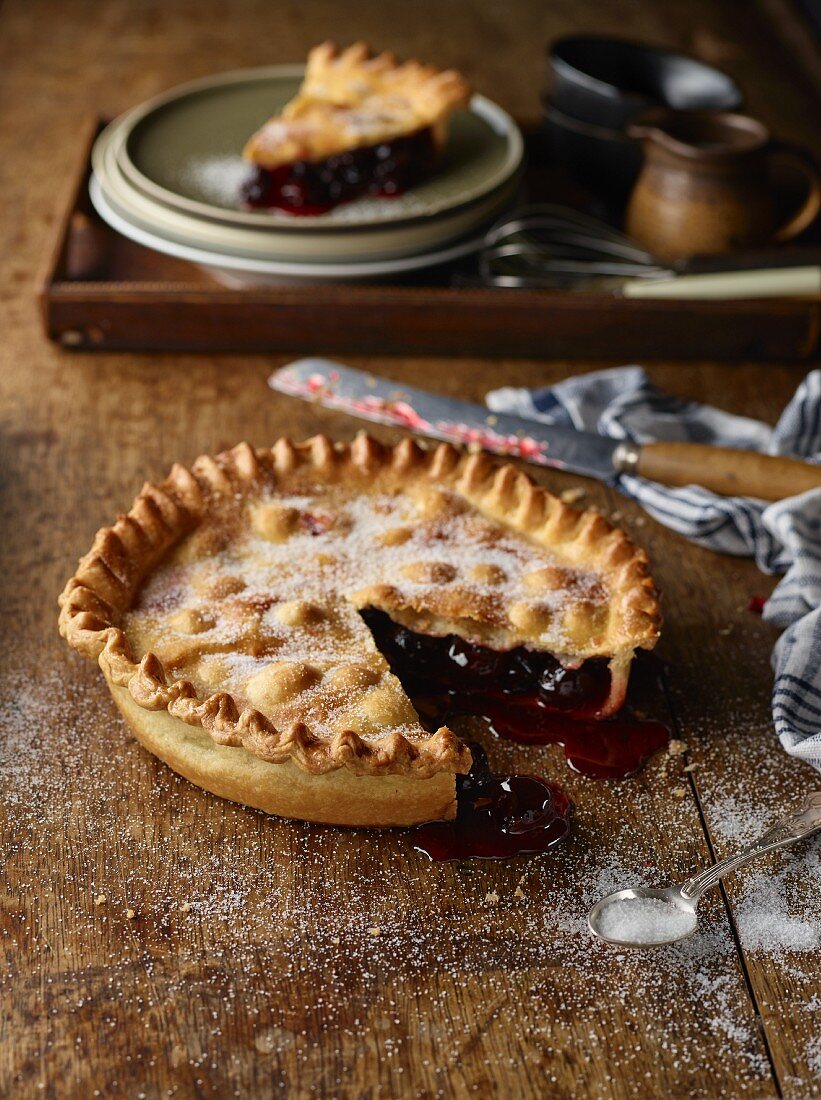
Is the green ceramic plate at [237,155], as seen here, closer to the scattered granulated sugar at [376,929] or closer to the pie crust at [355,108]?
the pie crust at [355,108]

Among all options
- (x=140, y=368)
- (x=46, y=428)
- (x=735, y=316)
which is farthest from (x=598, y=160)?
(x=46, y=428)

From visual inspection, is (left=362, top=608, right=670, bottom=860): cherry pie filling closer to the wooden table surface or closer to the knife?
the wooden table surface

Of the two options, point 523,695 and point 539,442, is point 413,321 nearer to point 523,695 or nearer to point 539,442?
point 539,442

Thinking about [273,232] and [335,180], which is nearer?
[273,232]

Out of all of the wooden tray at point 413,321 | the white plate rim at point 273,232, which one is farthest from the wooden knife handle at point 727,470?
the white plate rim at point 273,232

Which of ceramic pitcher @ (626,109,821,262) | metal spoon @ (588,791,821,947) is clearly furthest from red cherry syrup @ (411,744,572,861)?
ceramic pitcher @ (626,109,821,262)

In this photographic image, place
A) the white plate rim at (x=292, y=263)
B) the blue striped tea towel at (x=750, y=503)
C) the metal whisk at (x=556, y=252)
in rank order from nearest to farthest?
the blue striped tea towel at (x=750, y=503) < the white plate rim at (x=292, y=263) < the metal whisk at (x=556, y=252)

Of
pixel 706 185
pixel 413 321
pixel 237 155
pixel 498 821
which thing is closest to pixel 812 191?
pixel 706 185
